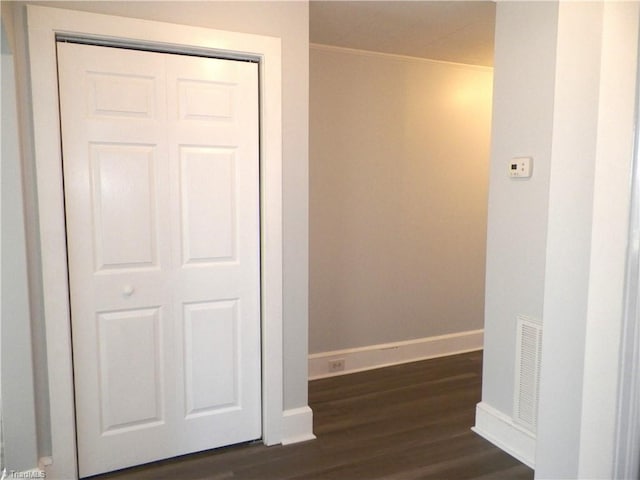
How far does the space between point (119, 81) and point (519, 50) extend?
1.98 m

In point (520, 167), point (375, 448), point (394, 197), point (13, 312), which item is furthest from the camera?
point (394, 197)

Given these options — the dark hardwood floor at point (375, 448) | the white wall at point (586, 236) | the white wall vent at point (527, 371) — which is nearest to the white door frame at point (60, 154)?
the dark hardwood floor at point (375, 448)

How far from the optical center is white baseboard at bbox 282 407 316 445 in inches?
102

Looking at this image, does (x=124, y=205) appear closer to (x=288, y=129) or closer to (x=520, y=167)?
(x=288, y=129)

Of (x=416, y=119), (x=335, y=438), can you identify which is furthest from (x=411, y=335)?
(x=416, y=119)

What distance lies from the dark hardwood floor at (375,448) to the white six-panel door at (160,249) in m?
0.16

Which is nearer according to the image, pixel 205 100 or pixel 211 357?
pixel 205 100


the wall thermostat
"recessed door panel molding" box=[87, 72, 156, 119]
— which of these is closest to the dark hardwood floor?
the wall thermostat

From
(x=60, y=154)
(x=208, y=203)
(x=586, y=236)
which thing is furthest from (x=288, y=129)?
(x=586, y=236)

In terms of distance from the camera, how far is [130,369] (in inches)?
90.5

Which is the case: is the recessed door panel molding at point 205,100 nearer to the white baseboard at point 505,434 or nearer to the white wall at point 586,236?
the white wall at point 586,236

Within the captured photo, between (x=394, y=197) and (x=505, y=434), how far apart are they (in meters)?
1.88

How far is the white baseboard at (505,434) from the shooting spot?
95.3 inches

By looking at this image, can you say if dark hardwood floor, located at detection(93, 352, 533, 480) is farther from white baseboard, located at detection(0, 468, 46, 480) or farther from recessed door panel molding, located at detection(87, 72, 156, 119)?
recessed door panel molding, located at detection(87, 72, 156, 119)
